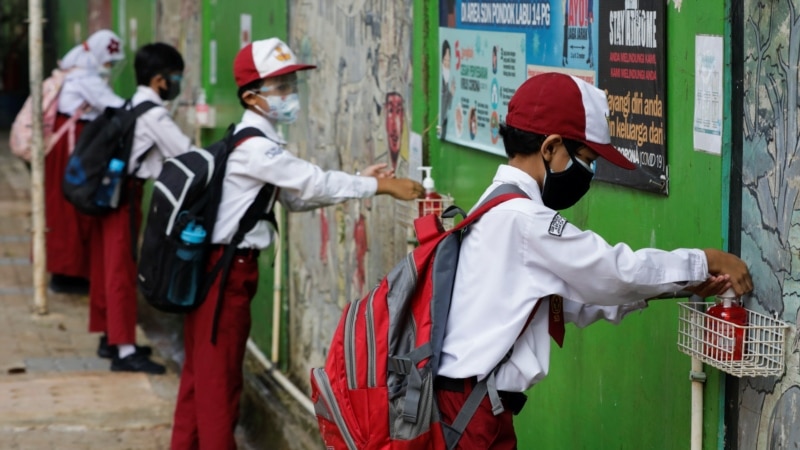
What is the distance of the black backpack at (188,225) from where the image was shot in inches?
221

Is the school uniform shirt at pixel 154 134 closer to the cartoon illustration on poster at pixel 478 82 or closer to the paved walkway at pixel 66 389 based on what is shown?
the paved walkway at pixel 66 389

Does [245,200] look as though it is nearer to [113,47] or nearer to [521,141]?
[521,141]

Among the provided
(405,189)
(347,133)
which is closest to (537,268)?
(405,189)

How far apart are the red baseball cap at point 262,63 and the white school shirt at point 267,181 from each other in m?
0.25

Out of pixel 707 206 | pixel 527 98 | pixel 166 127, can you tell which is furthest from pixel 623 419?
pixel 166 127

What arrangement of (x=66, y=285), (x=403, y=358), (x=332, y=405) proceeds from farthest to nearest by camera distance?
(x=66, y=285) < (x=332, y=405) < (x=403, y=358)

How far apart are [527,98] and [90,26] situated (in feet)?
47.2

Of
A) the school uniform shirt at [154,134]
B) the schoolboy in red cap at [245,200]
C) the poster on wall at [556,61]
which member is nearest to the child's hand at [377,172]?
the schoolboy in red cap at [245,200]

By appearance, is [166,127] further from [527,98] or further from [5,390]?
[527,98]

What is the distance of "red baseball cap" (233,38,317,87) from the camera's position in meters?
5.84

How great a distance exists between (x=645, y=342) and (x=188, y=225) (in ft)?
7.68

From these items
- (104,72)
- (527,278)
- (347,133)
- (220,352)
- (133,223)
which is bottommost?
(220,352)

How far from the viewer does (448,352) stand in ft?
11.3

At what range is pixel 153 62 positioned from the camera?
26.5 ft
